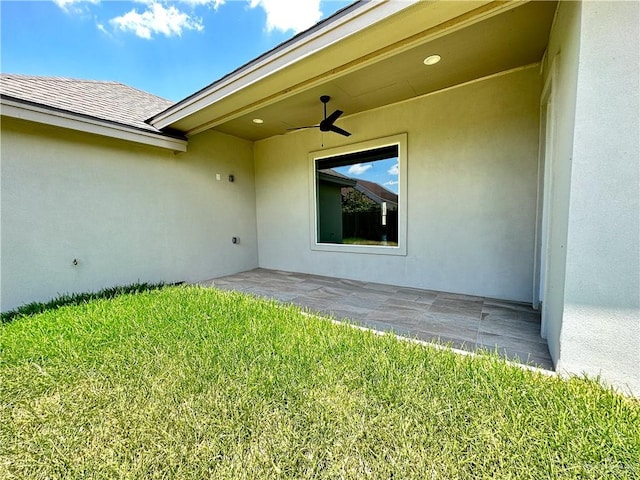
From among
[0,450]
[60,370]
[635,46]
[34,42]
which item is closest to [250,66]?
[635,46]

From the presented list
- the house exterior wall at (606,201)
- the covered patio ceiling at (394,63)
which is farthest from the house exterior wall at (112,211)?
the house exterior wall at (606,201)

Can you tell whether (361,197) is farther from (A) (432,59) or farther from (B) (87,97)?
(B) (87,97)

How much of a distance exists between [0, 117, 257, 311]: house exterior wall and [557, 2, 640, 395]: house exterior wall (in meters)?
5.82

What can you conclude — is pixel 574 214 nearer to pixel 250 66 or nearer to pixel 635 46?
pixel 635 46

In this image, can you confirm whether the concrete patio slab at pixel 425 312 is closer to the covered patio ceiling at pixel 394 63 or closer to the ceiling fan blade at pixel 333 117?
the ceiling fan blade at pixel 333 117

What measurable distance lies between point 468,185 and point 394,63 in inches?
81.3

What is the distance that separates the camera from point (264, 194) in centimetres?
666

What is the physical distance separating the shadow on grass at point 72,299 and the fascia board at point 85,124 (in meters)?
2.49

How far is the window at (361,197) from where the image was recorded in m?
4.81

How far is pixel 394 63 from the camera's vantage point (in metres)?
3.38

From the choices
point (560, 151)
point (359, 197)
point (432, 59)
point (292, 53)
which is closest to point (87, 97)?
point (292, 53)

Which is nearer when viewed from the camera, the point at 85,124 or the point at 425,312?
the point at 425,312

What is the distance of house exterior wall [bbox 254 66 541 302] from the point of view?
372 cm

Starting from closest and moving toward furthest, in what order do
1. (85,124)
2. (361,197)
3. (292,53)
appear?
(292,53), (85,124), (361,197)
